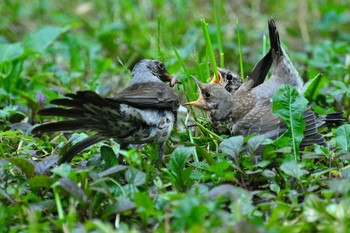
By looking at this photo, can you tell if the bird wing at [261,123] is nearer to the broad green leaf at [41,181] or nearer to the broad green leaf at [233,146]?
the broad green leaf at [233,146]

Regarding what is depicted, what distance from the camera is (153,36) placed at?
925cm

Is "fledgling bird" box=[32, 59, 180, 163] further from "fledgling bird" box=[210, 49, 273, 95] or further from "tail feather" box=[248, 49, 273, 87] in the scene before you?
"tail feather" box=[248, 49, 273, 87]

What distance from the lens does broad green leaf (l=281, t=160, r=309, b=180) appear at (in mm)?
4535

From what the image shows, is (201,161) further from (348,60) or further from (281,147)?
(348,60)

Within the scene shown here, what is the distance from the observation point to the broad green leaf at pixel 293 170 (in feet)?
14.9

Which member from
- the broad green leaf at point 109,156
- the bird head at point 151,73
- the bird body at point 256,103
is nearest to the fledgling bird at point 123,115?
the broad green leaf at point 109,156

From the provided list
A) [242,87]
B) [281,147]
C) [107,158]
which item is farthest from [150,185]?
[242,87]

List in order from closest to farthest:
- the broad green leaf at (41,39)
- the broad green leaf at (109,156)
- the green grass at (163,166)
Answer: the green grass at (163,166) < the broad green leaf at (109,156) < the broad green leaf at (41,39)

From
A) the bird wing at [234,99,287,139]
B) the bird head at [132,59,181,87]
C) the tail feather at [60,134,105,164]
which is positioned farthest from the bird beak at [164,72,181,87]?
the tail feather at [60,134,105,164]

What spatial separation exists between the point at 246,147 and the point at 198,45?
4.32 metres

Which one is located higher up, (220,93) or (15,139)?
(220,93)

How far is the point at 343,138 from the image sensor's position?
5273 millimetres

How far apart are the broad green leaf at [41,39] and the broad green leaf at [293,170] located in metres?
4.29

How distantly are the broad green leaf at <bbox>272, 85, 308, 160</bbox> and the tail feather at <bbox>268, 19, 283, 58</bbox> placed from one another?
1340 millimetres
